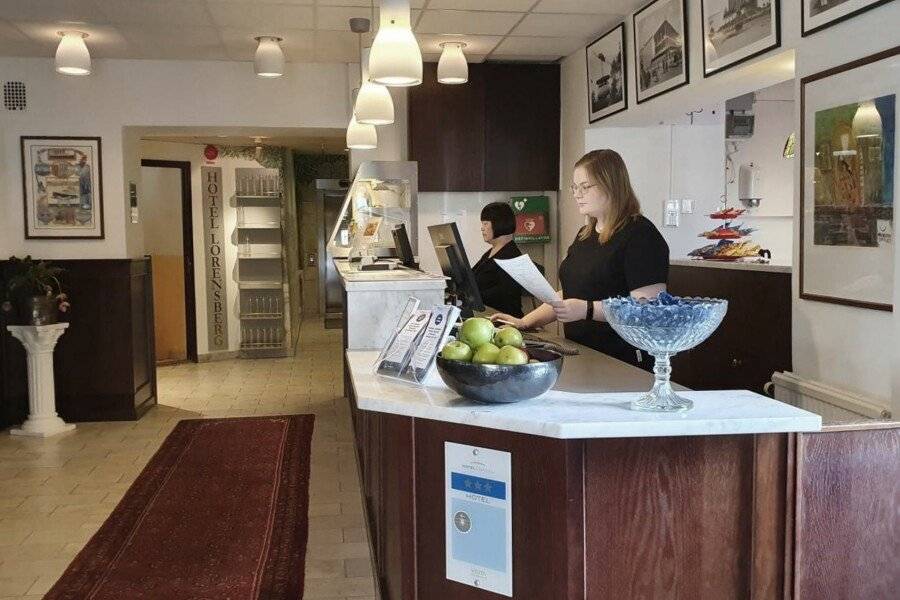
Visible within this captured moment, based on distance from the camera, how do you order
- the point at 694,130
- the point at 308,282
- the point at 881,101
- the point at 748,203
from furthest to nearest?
the point at 308,282 < the point at 748,203 < the point at 694,130 < the point at 881,101

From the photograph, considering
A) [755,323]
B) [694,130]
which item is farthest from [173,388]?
[755,323]

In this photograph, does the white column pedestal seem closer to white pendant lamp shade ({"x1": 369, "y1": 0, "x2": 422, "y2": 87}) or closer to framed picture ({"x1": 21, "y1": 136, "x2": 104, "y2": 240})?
framed picture ({"x1": 21, "y1": 136, "x2": 104, "y2": 240})

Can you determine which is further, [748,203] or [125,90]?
[748,203]

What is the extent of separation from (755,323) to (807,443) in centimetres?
230

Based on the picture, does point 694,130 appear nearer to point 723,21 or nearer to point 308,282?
point 723,21

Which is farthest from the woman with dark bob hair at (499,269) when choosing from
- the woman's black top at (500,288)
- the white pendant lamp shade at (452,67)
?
the white pendant lamp shade at (452,67)

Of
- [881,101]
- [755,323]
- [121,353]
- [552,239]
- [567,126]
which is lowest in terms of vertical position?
[121,353]

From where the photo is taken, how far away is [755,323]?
161 inches

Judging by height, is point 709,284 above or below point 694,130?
below

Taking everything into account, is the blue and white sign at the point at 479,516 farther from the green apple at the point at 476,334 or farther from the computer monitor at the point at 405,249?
the computer monitor at the point at 405,249

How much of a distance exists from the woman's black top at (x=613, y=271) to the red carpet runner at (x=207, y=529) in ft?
5.32

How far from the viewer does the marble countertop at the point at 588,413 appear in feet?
5.78

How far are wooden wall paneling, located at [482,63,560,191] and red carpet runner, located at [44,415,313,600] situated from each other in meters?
2.69

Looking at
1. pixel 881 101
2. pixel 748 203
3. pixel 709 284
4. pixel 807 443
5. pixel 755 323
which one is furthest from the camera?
pixel 748 203
